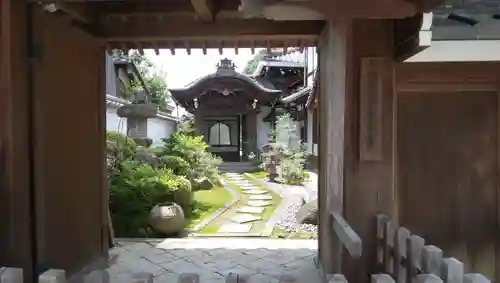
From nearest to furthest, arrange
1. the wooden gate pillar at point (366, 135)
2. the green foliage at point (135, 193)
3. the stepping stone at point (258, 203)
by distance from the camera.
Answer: the wooden gate pillar at point (366, 135), the green foliage at point (135, 193), the stepping stone at point (258, 203)

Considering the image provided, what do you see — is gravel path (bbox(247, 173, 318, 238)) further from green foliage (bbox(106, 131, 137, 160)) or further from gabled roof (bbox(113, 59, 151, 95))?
gabled roof (bbox(113, 59, 151, 95))

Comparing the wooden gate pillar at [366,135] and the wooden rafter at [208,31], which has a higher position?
the wooden rafter at [208,31]

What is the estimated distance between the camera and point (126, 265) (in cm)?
493

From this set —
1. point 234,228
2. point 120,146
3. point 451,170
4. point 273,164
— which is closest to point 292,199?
point 234,228

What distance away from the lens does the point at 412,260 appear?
2.90m

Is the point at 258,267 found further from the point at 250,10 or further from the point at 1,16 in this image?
the point at 1,16

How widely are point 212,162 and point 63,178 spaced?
1000 centimetres

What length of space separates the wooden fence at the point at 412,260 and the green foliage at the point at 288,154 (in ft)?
34.1

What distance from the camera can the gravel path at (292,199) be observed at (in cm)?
867

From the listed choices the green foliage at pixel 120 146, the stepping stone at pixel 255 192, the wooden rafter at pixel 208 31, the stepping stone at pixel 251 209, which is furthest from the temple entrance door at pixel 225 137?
the wooden rafter at pixel 208 31

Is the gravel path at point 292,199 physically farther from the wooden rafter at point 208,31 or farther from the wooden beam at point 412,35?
the wooden beam at point 412,35

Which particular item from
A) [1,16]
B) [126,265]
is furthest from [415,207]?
[1,16]

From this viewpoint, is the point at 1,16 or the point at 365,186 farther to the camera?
the point at 365,186

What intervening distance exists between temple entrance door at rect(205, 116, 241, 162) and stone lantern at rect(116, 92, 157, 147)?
9.15 meters
